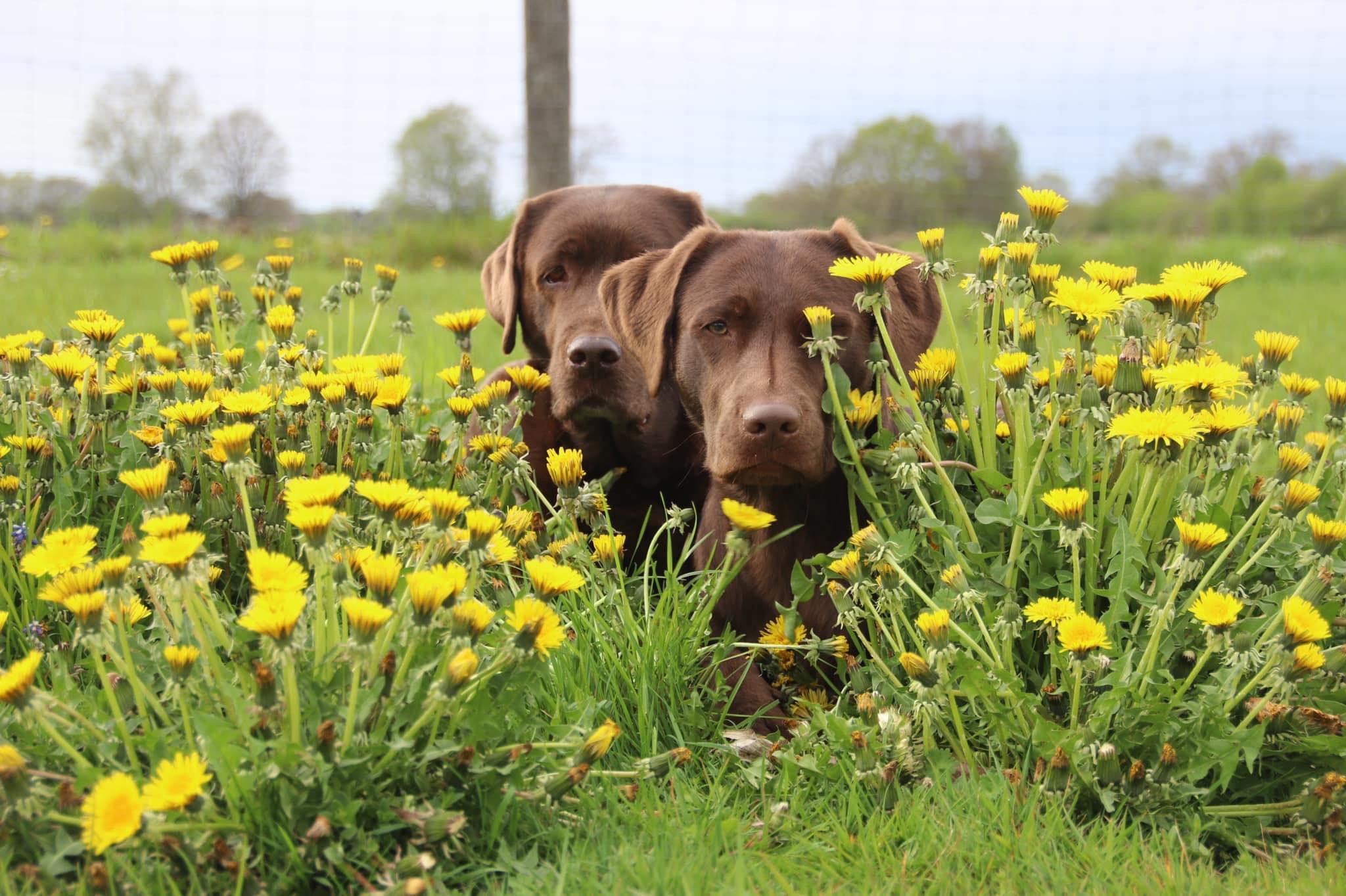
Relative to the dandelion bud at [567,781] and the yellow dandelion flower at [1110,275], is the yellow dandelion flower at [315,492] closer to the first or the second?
the dandelion bud at [567,781]

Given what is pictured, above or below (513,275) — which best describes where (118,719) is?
below

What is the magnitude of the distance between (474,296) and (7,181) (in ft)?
24.1

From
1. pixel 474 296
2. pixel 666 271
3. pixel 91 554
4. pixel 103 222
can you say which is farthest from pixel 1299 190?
pixel 91 554

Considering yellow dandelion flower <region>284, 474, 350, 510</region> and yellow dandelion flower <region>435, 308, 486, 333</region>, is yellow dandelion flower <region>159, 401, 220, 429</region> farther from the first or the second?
yellow dandelion flower <region>435, 308, 486, 333</region>

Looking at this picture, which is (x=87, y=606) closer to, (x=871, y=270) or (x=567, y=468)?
(x=567, y=468)

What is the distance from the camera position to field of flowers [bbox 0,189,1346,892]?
1574 millimetres

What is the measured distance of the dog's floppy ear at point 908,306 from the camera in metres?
2.66

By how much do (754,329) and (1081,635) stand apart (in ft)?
3.74

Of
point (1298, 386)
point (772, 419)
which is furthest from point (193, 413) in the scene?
point (1298, 386)

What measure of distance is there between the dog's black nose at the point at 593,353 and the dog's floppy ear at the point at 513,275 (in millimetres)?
545

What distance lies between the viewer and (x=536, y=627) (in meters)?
1.68

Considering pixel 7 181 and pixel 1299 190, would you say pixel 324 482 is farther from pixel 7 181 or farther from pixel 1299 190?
pixel 1299 190

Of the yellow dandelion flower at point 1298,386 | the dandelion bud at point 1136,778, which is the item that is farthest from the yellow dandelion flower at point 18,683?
the yellow dandelion flower at point 1298,386

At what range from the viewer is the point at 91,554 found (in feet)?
8.40
